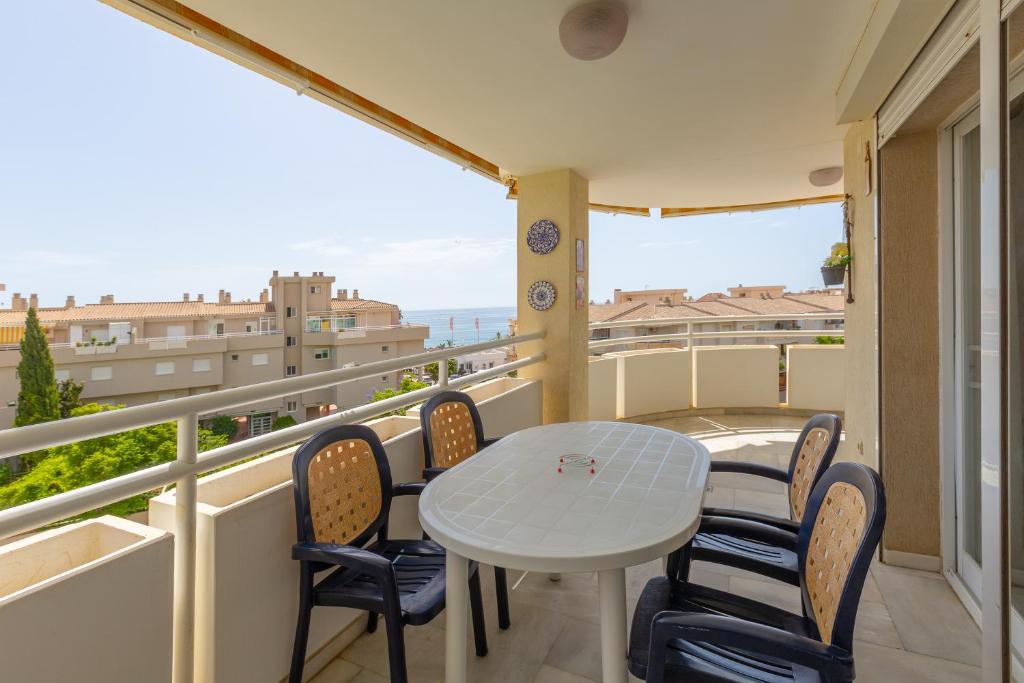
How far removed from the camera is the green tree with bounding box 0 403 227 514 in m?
6.39

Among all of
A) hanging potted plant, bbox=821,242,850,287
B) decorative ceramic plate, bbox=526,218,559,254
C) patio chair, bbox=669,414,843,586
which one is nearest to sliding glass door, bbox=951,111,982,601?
hanging potted plant, bbox=821,242,850,287

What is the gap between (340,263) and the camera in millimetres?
24594

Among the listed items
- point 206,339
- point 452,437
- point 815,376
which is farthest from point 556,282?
point 206,339

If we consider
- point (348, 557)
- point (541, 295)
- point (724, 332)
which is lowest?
→ point (348, 557)

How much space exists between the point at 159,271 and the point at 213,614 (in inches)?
946

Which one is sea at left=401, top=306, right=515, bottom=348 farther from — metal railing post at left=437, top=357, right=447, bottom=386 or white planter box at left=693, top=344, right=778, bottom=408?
white planter box at left=693, top=344, right=778, bottom=408

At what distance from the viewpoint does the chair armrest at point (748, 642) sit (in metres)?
0.81

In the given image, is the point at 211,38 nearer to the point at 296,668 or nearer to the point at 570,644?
the point at 296,668

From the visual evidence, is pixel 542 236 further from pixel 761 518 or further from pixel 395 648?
pixel 395 648

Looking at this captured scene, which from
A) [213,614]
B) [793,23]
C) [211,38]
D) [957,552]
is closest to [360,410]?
[213,614]

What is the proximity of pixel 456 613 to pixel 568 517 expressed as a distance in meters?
0.39

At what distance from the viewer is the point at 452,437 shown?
2125 mm

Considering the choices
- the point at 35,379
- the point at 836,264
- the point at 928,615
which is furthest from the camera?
the point at 35,379

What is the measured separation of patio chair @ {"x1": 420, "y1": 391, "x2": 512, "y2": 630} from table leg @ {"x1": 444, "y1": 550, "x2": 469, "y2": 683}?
1.71 feet
